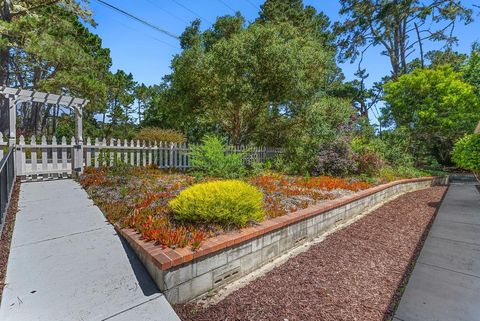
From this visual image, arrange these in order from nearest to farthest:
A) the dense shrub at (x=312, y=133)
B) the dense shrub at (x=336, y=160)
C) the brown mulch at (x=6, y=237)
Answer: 1. the brown mulch at (x=6, y=237)
2. the dense shrub at (x=336, y=160)
3. the dense shrub at (x=312, y=133)

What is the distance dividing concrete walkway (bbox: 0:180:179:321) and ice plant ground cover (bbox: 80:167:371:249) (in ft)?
1.10

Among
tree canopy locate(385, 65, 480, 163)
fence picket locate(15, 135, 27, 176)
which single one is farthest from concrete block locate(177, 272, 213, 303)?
tree canopy locate(385, 65, 480, 163)

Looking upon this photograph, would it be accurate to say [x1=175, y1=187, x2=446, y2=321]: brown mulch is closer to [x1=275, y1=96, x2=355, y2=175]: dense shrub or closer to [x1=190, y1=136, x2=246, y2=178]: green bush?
[x1=190, y1=136, x2=246, y2=178]: green bush

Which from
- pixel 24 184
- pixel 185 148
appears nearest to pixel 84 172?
pixel 24 184

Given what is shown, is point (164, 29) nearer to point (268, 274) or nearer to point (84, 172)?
point (84, 172)

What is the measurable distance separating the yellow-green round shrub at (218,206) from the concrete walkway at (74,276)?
0.78m

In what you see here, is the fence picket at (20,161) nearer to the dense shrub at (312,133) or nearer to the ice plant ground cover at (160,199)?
the ice plant ground cover at (160,199)

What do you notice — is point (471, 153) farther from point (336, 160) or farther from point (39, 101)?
point (39, 101)

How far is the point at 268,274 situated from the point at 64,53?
41.3 ft

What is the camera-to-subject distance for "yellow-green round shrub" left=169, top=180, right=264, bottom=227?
3117 millimetres

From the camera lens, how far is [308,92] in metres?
9.91

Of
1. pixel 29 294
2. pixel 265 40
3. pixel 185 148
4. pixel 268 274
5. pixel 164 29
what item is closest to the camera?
pixel 29 294

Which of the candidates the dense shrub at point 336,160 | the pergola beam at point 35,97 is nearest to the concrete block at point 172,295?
the pergola beam at point 35,97

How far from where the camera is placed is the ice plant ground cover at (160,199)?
2838 mm
